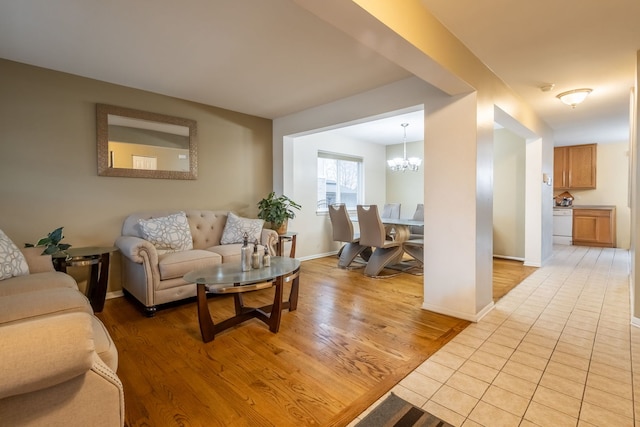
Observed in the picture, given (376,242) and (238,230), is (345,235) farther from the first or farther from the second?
(238,230)

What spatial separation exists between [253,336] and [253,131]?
3.14 m

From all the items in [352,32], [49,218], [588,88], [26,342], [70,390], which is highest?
[588,88]

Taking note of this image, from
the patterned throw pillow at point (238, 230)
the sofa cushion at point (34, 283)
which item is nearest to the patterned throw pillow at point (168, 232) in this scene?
the patterned throw pillow at point (238, 230)

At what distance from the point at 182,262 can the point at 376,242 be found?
2.39 metres

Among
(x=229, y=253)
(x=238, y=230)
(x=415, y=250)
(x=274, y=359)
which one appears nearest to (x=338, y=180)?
(x=415, y=250)

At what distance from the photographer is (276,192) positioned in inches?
188

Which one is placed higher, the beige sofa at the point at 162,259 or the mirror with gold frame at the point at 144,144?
the mirror with gold frame at the point at 144,144

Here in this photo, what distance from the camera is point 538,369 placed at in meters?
1.88

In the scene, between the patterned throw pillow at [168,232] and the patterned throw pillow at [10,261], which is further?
the patterned throw pillow at [168,232]

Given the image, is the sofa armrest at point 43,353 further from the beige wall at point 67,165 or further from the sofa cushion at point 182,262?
the beige wall at point 67,165

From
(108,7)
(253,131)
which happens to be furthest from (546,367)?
(253,131)

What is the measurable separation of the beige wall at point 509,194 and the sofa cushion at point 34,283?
5798mm

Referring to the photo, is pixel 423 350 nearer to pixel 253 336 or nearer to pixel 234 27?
pixel 253 336

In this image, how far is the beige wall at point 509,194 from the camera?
16.6ft
